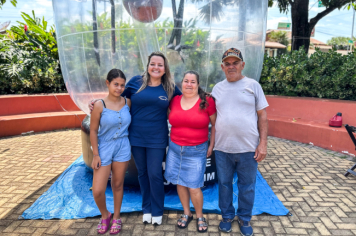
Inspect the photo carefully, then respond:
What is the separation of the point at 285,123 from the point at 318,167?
1656mm

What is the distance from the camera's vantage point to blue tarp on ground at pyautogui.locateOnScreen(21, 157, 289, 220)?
2854 millimetres

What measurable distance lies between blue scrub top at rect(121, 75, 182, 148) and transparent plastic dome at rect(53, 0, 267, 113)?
0.65 meters

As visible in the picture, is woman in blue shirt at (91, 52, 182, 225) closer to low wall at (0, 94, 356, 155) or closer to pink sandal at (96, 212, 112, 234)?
pink sandal at (96, 212, 112, 234)

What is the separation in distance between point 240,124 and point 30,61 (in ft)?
22.9

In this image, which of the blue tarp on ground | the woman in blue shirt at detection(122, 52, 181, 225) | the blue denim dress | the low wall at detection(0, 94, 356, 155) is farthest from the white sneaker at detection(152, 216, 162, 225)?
the low wall at detection(0, 94, 356, 155)

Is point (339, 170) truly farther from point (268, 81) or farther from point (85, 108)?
point (85, 108)

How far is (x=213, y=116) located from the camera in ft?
7.97

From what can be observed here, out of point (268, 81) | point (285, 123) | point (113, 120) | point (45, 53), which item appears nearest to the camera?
point (113, 120)

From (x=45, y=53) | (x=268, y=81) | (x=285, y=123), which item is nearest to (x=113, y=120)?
(x=285, y=123)

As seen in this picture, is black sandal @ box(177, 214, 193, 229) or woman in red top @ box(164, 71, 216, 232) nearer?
woman in red top @ box(164, 71, 216, 232)

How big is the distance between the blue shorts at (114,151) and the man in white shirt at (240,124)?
2.83ft

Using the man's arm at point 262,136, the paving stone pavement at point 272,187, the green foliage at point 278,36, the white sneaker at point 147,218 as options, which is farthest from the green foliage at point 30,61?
the green foliage at point 278,36

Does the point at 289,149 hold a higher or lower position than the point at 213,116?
lower

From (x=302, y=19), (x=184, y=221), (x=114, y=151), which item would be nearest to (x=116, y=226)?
(x=184, y=221)
